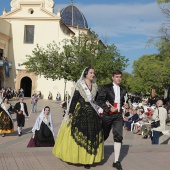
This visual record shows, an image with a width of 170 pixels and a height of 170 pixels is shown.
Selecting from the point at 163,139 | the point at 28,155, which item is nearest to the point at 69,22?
the point at 163,139

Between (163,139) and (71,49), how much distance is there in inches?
1020

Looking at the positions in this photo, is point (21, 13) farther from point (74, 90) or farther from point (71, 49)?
point (74, 90)

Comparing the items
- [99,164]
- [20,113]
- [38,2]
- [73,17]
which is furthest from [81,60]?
[99,164]

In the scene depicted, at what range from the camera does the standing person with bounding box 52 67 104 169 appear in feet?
19.3

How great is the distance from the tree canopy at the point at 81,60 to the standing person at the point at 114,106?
27628mm

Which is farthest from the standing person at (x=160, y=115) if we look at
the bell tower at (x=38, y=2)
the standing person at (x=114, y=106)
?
the bell tower at (x=38, y=2)

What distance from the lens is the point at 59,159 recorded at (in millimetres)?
6570

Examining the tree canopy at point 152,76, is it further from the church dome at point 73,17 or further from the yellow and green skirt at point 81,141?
the yellow and green skirt at point 81,141

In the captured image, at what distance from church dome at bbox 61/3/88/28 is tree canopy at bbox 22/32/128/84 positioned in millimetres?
23458

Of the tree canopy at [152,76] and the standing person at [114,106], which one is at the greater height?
the tree canopy at [152,76]

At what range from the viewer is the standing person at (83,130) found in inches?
232

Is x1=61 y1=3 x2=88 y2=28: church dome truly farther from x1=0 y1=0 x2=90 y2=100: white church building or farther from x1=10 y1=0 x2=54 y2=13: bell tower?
x1=0 y1=0 x2=90 y2=100: white church building

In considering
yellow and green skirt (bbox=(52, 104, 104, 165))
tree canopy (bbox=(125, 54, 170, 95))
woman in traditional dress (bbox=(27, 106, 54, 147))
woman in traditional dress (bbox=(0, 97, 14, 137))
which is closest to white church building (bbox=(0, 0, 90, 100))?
tree canopy (bbox=(125, 54, 170, 95))

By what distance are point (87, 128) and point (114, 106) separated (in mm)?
668
